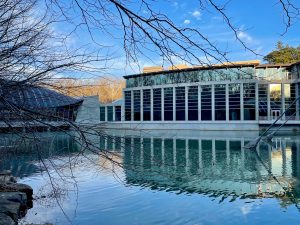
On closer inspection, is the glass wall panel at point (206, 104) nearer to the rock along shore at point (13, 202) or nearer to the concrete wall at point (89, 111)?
the rock along shore at point (13, 202)

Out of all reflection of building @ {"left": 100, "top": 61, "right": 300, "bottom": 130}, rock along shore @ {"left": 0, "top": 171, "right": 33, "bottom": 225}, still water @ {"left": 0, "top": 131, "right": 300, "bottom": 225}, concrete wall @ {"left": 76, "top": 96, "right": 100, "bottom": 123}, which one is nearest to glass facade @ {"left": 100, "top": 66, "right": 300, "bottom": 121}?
reflection of building @ {"left": 100, "top": 61, "right": 300, "bottom": 130}

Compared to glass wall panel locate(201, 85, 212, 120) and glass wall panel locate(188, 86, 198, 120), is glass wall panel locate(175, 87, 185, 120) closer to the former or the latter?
glass wall panel locate(188, 86, 198, 120)

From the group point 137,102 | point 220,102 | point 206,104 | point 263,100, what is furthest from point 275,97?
point 137,102

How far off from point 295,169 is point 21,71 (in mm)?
13471

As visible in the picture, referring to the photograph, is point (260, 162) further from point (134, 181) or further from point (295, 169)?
point (134, 181)

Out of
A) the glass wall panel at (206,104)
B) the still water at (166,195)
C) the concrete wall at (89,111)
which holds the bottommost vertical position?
the still water at (166,195)

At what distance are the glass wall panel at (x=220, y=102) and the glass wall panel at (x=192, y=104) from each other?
279cm

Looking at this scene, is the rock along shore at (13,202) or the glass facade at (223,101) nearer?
the rock along shore at (13,202)

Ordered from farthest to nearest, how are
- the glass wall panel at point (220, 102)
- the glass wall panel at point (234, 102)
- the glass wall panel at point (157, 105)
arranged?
the glass wall panel at point (157, 105) → the glass wall panel at point (220, 102) → the glass wall panel at point (234, 102)

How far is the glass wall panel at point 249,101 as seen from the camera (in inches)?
1852

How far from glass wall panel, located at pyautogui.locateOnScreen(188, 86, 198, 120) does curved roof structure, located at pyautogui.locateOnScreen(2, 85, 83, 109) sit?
4682cm

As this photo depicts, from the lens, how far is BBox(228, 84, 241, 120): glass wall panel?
47438mm

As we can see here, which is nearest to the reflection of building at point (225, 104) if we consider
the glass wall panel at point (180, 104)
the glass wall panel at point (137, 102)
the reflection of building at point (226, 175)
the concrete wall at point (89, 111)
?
the glass wall panel at point (180, 104)

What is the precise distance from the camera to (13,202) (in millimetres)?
8766
